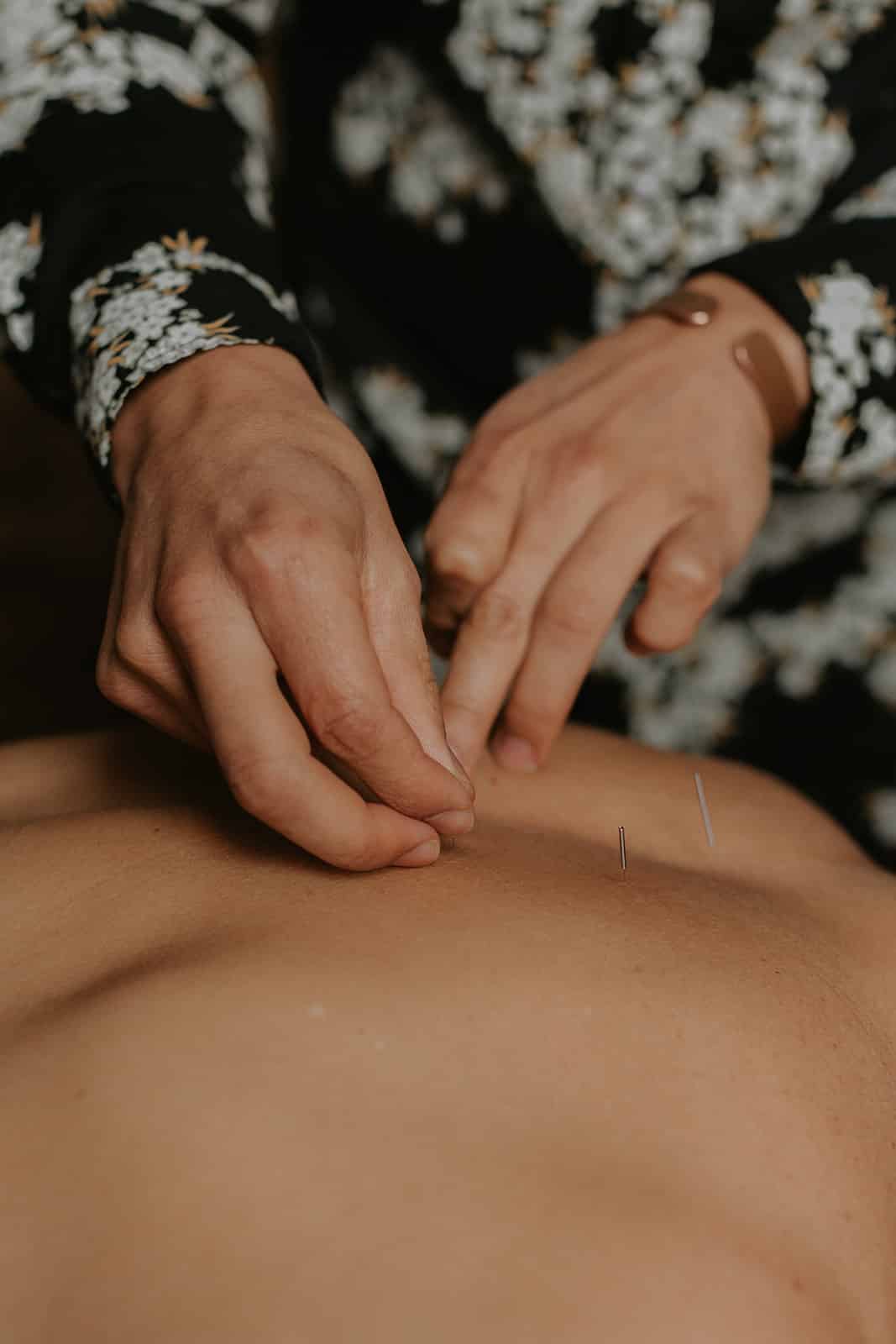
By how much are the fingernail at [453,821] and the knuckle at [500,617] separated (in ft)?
→ 0.42

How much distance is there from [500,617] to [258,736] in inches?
7.8

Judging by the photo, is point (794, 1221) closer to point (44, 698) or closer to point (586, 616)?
point (586, 616)

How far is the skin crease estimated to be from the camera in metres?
0.48

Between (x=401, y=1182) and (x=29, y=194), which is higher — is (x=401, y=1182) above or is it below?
below

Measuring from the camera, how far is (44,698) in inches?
38.3

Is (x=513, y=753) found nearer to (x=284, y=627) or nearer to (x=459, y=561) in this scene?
(x=459, y=561)

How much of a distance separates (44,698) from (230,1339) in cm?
71

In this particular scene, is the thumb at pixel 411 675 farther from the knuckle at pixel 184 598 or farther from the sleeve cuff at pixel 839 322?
the sleeve cuff at pixel 839 322

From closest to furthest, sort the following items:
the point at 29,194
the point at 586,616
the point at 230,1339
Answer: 1. the point at 230,1339
2. the point at 586,616
3. the point at 29,194

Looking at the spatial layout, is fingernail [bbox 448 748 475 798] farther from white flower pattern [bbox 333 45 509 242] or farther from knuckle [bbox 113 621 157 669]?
white flower pattern [bbox 333 45 509 242]

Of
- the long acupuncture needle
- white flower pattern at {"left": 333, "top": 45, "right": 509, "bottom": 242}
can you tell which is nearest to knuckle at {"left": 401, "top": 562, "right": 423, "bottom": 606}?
the long acupuncture needle

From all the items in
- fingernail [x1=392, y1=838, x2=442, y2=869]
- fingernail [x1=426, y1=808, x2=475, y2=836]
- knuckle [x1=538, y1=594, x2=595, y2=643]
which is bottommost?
fingernail [x1=392, y1=838, x2=442, y2=869]

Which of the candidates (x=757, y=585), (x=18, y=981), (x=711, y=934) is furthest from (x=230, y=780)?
(x=757, y=585)

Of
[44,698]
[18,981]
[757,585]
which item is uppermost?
[757,585]
